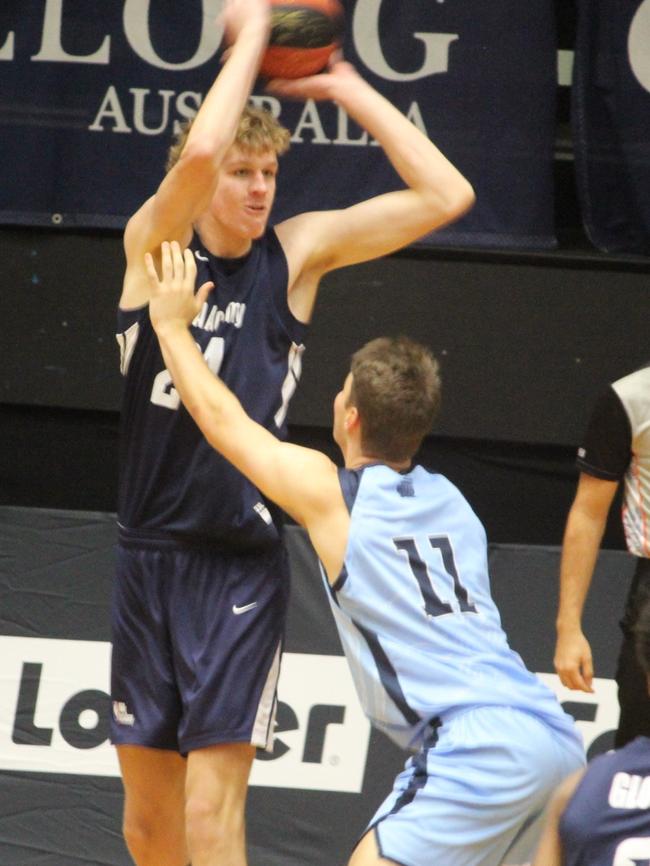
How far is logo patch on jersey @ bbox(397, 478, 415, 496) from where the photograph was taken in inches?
128

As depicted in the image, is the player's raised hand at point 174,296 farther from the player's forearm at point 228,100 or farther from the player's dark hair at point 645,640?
the player's dark hair at point 645,640

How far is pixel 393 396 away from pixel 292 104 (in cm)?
270

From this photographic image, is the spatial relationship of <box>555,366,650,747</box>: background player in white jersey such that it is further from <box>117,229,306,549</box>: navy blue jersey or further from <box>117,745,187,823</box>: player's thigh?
<box>117,745,187,823</box>: player's thigh

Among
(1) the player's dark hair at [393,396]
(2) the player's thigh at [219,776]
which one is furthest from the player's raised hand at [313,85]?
(2) the player's thigh at [219,776]

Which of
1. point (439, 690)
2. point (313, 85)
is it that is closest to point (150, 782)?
point (439, 690)

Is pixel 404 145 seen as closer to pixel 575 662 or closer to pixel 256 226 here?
pixel 256 226

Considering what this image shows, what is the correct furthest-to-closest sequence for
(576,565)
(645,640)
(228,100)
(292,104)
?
(292,104), (576,565), (228,100), (645,640)

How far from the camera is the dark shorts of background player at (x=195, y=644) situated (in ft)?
12.2

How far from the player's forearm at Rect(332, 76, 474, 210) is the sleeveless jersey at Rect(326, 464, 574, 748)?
92 centimetres

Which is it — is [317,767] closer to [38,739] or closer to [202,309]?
[38,739]

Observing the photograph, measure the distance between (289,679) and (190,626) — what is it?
1415mm

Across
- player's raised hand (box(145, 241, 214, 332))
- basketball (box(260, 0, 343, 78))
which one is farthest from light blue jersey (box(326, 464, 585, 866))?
basketball (box(260, 0, 343, 78))

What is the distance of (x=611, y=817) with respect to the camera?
2.59 metres

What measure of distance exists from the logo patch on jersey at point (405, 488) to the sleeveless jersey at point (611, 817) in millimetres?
827
